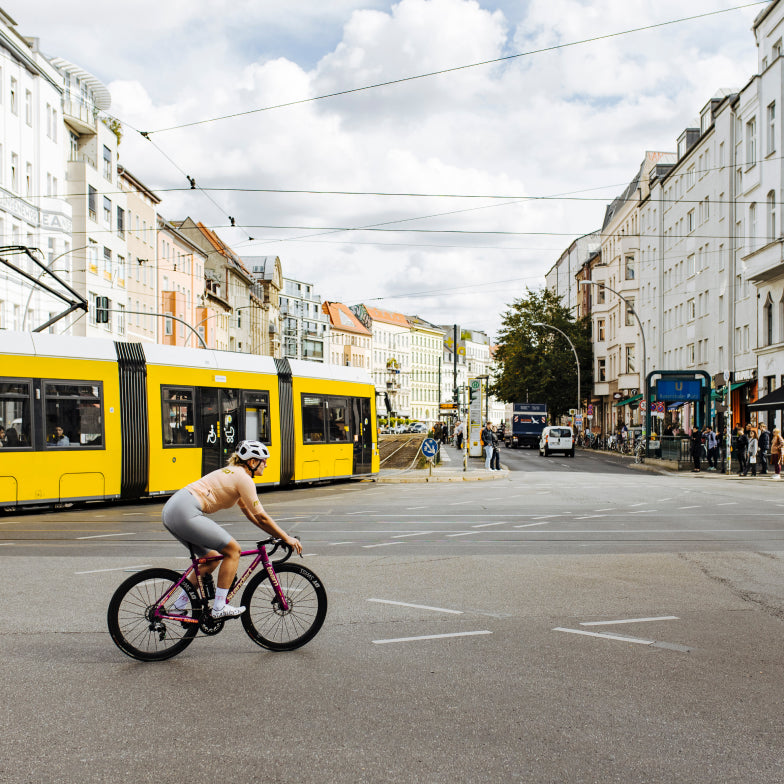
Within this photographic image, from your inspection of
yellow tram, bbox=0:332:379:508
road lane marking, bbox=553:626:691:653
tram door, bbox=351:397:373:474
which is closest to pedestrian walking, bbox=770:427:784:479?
tram door, bbox=351:397:373:474

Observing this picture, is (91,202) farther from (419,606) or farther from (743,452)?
(419,606)

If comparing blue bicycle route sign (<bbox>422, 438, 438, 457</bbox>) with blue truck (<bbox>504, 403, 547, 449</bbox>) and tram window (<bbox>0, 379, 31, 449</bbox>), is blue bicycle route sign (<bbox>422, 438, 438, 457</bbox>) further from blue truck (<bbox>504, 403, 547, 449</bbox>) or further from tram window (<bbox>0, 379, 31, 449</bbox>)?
blue truck (<bbox>504, 403, 547, 449</bbox>)

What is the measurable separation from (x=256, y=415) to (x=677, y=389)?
22008mm

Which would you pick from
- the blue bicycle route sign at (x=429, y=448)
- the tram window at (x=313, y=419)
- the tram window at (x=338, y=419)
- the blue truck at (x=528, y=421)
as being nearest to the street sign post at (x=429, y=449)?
the blue bicycle route sign at (x=429, y=448)

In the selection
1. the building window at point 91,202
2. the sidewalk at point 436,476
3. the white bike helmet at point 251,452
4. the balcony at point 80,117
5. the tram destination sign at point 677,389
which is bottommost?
the sidewalk at point 436,476

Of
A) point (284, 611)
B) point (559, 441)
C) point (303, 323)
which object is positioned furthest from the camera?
point (303, 323)

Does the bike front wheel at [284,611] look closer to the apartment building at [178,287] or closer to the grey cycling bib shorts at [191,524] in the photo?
the grey cycling bib shorts at [191,524]

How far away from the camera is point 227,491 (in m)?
6.90

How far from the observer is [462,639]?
7641mm

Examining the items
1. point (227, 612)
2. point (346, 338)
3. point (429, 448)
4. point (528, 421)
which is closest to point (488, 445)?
point (429, 448)

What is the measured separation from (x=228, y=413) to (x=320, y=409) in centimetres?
380

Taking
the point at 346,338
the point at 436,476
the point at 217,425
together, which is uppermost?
the point at 346,338

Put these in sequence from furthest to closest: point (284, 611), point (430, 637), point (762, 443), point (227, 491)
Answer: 1. point (762, 443)
2. point (430, 637)
3. point (284, 611)
4. point (227, 491)

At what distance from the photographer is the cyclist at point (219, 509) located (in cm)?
681
